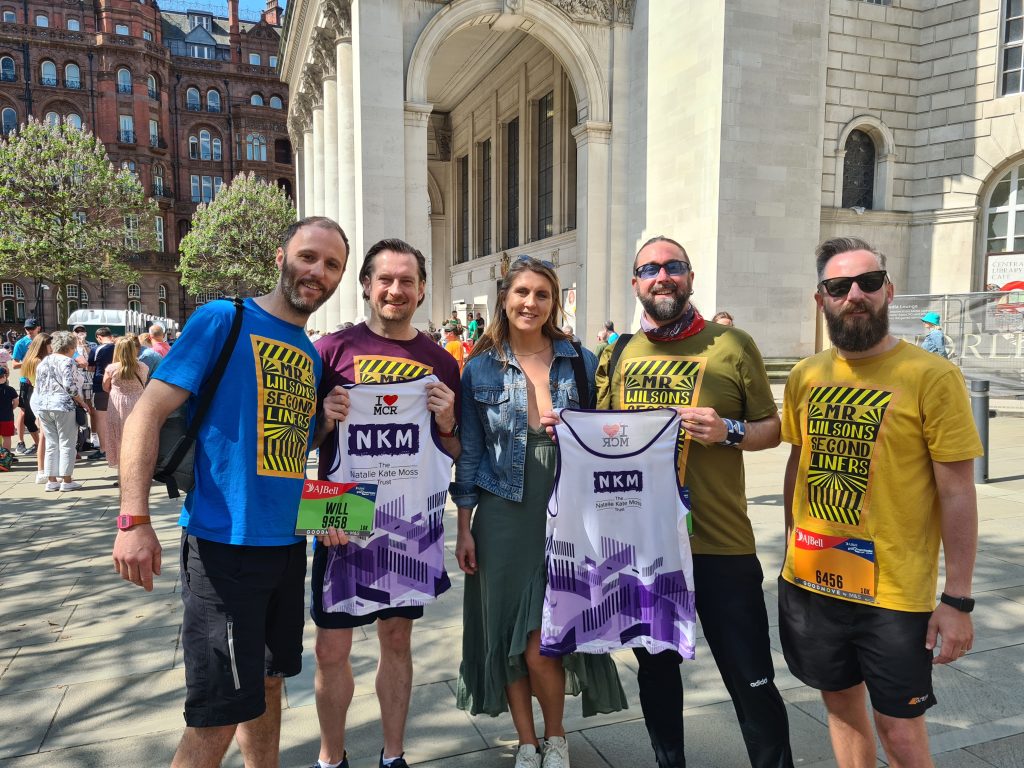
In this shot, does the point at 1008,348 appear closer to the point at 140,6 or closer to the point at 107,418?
the point at 107,418

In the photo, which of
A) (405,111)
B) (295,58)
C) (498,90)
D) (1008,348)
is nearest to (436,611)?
(1008,348)

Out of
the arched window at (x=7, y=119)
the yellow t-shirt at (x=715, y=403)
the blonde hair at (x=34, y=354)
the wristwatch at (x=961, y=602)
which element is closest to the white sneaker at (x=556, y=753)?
the yellow t-shirt at (x=715, y=403)

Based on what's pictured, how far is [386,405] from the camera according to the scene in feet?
9.82

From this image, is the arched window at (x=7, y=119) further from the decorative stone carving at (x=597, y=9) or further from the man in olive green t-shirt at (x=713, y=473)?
the man in olive green t-shirt at (x=713, y=473)

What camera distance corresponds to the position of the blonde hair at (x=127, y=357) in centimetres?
900

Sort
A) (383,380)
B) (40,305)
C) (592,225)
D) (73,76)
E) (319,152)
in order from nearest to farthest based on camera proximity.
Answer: (383,380) → (592,225) → (319,152) → (40,305) → (73,76)

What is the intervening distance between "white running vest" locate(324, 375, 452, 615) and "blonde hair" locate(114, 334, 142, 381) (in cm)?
739

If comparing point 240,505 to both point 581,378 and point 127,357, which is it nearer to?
point 581,378

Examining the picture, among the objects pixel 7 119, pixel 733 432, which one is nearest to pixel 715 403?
pixel 733 432

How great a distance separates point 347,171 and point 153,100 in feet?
165

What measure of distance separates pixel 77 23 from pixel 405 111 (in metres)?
58.4

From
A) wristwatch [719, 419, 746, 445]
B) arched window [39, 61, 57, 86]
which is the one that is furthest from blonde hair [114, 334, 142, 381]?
arched window [39, 61, 57, 86]

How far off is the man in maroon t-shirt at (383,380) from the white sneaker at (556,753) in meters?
0.64

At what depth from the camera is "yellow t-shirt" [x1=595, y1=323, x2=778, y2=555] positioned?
2.80 m
